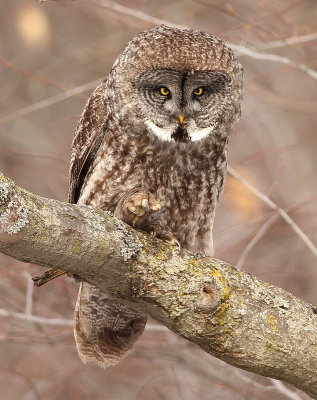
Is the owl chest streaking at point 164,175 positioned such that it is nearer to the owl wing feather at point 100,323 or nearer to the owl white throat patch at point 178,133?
the owl white throat patch at point 178,133

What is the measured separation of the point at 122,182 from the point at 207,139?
0.46 m

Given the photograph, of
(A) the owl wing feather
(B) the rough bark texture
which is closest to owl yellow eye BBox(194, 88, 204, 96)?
(A) the owl wing feather

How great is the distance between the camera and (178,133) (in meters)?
4.03

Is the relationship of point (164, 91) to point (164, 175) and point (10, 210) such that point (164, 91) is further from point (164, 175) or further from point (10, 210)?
point (10, 210)

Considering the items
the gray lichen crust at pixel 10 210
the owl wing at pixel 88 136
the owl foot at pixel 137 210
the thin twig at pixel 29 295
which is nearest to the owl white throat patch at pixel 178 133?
the owl wing at pixel 88 136

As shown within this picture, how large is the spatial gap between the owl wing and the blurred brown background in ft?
1.26

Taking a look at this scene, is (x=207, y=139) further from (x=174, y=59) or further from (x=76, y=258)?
(x=76, y=258)

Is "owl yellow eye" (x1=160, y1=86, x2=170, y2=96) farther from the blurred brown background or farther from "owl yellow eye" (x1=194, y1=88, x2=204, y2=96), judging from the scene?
the blurred brown background

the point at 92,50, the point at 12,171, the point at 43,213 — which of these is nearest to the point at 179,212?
the point at 43,213

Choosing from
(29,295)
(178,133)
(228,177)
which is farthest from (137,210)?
(228,177)

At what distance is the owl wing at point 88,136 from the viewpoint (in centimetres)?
→ 415

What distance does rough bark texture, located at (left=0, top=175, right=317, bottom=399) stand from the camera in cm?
299

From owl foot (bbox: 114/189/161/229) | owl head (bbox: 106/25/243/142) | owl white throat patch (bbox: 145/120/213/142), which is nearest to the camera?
owl foot (bbox: 114/189/161/229)

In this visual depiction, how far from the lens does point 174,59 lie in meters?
3.82
